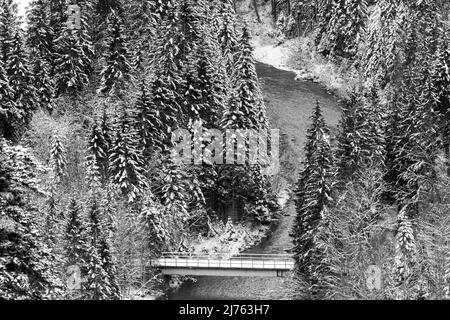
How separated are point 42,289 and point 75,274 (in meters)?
21.7

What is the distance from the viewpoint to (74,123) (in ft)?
242

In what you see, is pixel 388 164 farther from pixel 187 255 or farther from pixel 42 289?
pixel 42 289

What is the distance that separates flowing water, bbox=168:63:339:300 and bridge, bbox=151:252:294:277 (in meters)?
1.34

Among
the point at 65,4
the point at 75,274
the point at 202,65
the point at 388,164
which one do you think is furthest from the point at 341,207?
the point at 65,4

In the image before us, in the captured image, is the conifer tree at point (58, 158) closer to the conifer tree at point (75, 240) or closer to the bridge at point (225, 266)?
the bridge at point (225, 266)

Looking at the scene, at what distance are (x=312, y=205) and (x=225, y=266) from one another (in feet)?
31.1

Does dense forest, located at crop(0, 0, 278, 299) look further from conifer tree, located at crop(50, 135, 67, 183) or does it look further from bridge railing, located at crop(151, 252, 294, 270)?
bridge railing, located at crop(151, 252, 294, 270)

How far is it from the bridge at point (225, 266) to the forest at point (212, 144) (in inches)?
47.3

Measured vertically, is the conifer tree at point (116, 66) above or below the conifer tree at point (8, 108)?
above

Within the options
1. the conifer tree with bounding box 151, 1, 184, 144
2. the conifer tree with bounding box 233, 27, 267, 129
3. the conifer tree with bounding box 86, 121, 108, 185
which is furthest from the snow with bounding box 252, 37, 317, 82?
the conifer tree with bounding box 86, 121, 108, 185

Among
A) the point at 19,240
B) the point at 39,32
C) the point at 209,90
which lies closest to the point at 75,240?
the point at 19,240

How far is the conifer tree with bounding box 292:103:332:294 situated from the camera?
50362mm

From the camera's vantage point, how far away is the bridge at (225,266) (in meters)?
56.4

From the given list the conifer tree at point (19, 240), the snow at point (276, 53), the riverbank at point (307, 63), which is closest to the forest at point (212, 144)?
the riverbank at point (307, 63)
